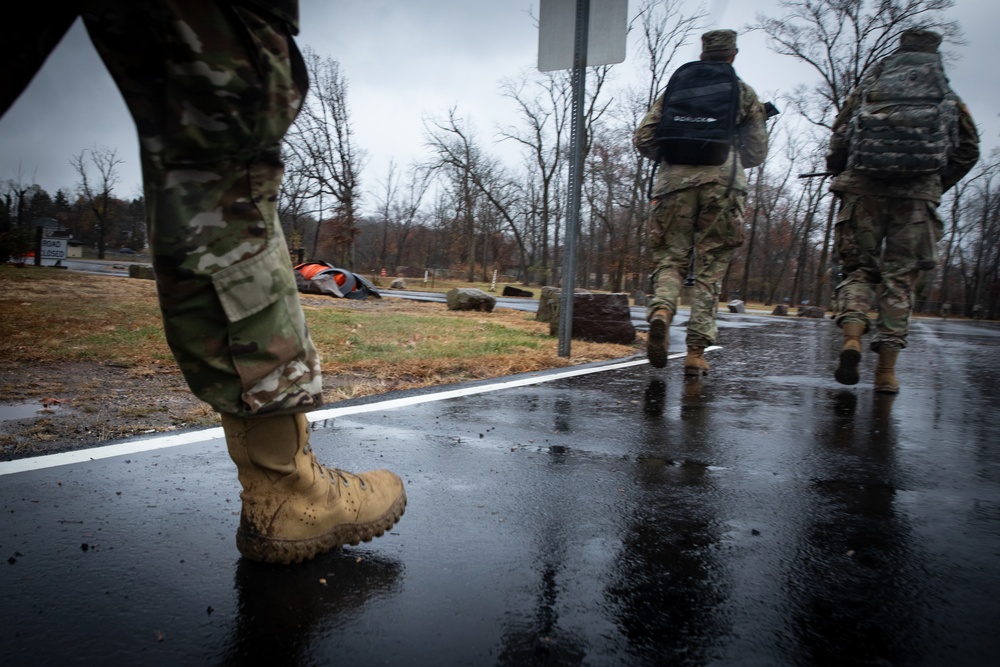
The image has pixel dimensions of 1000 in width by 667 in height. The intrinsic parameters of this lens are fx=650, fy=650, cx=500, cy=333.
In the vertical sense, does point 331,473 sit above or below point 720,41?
below

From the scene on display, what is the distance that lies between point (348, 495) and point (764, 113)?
453 centimetres

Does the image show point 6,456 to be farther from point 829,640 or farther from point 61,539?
point 829,640

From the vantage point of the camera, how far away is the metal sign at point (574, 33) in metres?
5.41

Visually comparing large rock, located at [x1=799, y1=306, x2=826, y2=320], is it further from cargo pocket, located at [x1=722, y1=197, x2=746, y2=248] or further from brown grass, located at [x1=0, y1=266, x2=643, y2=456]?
cargo pocket, located at [x1=722, y1=197, x2=746, y2=248]

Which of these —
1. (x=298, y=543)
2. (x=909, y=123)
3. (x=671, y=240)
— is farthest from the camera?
(x=671, y=240)

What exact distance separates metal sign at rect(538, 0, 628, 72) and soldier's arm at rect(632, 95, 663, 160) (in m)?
0.69

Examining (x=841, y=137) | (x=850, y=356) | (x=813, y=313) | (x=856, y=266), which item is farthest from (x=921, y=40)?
(x=813, y=313)

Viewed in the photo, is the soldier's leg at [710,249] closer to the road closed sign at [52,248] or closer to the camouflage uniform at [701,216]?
the camouflage uniform at [701,216]

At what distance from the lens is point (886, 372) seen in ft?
15.3

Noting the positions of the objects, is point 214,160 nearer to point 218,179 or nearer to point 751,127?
point 218,179

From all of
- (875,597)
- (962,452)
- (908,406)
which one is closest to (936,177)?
(908,406)

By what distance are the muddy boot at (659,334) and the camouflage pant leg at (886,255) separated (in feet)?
4.23

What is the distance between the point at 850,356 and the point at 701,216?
144cm

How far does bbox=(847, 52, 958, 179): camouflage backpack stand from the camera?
4324mm
